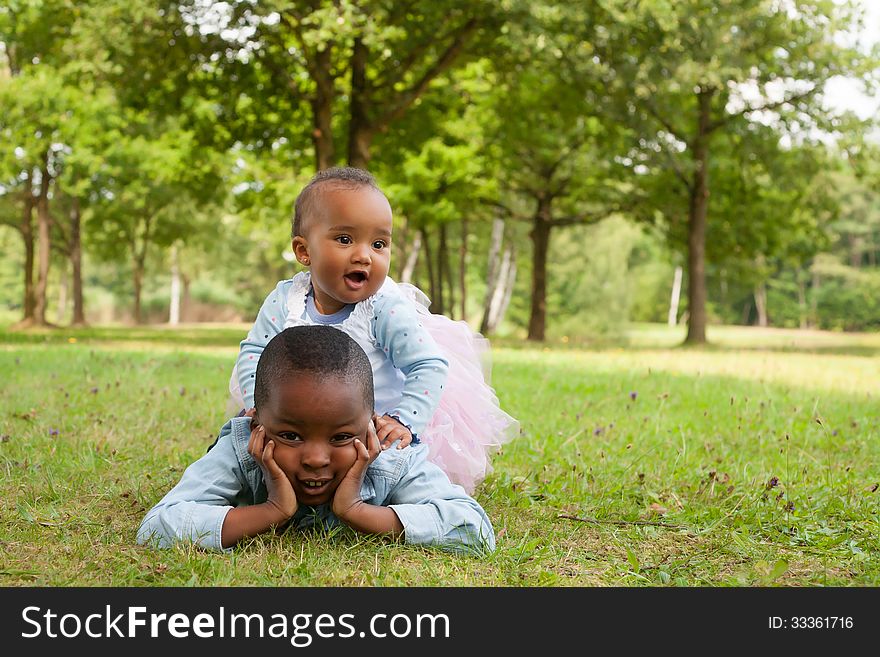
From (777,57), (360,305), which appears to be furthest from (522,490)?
(777,57)

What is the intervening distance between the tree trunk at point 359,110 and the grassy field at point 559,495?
1056 centimetres

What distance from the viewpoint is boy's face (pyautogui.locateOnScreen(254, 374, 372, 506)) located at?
130 inches

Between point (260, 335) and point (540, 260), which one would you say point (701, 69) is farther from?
point (260, 335)

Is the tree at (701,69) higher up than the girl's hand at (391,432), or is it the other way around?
the tree at (701,69)

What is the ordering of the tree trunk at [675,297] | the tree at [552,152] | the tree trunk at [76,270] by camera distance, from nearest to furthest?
the tree at [552,152] < the tree trunk at [76,270] < the tree trunk at [675,297]

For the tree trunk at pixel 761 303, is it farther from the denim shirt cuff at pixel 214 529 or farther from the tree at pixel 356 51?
the denim shirt cuff at pixel 214 529

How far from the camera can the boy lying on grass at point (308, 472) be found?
131 inches

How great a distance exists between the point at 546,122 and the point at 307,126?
23.0 feet

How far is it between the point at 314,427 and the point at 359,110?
1599 centimetres

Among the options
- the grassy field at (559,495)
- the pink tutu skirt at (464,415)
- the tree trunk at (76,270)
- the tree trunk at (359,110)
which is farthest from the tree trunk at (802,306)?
the pink tutu skirt at (464,415)

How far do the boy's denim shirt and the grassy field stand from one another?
122 mm

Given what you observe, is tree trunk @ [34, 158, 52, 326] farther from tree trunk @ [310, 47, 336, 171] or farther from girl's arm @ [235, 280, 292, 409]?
girl's arm @ [235, 280, 292, 409]

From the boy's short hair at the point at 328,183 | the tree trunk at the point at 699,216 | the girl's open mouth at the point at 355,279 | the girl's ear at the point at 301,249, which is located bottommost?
the girl's open mouth at the point at 355,279

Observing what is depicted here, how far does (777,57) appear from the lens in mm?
22109
